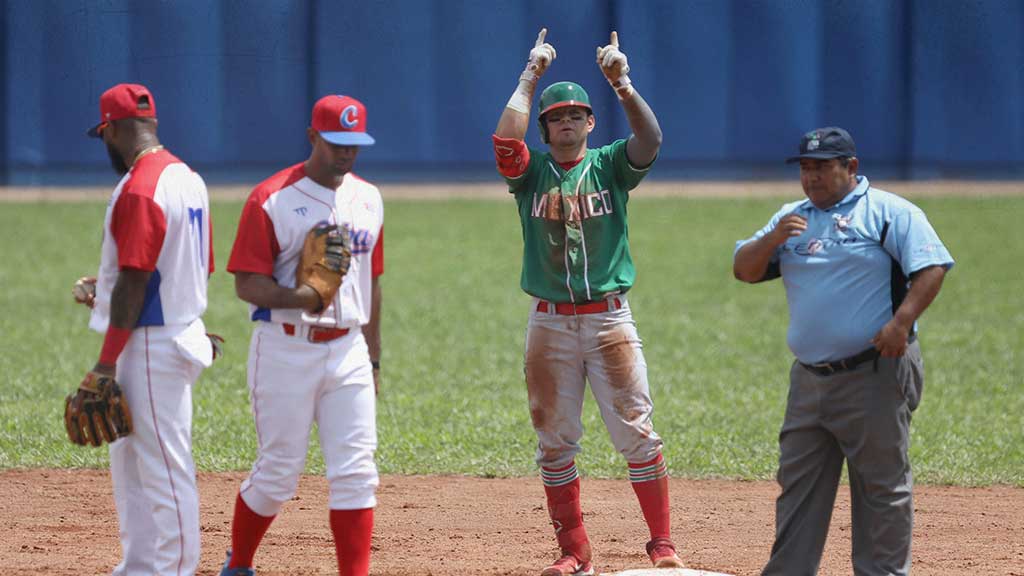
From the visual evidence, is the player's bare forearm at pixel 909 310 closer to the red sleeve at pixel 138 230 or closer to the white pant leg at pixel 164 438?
the white pant leg at pixel 164 438

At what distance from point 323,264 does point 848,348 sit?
199cm

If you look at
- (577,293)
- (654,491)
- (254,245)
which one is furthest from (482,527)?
(254,245)

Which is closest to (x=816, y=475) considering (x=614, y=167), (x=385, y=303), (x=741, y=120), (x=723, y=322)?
(x=614, y=167)

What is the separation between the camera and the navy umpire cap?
5.06 meters

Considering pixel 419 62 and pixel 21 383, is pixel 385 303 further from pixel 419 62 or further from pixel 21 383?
pixel 419 62

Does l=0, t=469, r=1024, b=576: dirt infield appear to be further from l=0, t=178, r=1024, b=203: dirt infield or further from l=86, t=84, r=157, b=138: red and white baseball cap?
l=0, t=178, r=1024, b=203: dirt infield

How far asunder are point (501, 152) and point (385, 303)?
8.96 metres

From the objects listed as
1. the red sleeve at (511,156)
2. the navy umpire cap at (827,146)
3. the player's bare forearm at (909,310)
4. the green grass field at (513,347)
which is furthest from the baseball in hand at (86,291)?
the player's bare forearm at (909,310)

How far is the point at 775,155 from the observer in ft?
69.4

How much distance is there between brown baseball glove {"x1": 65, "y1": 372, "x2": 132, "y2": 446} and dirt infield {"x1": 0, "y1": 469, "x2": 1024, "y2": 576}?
128cm

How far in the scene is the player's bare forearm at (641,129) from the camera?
5.72 m

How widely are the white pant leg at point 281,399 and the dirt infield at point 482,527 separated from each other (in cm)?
94

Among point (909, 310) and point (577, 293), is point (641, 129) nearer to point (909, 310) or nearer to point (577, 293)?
point (577, 293)

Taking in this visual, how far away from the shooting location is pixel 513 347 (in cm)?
1224
